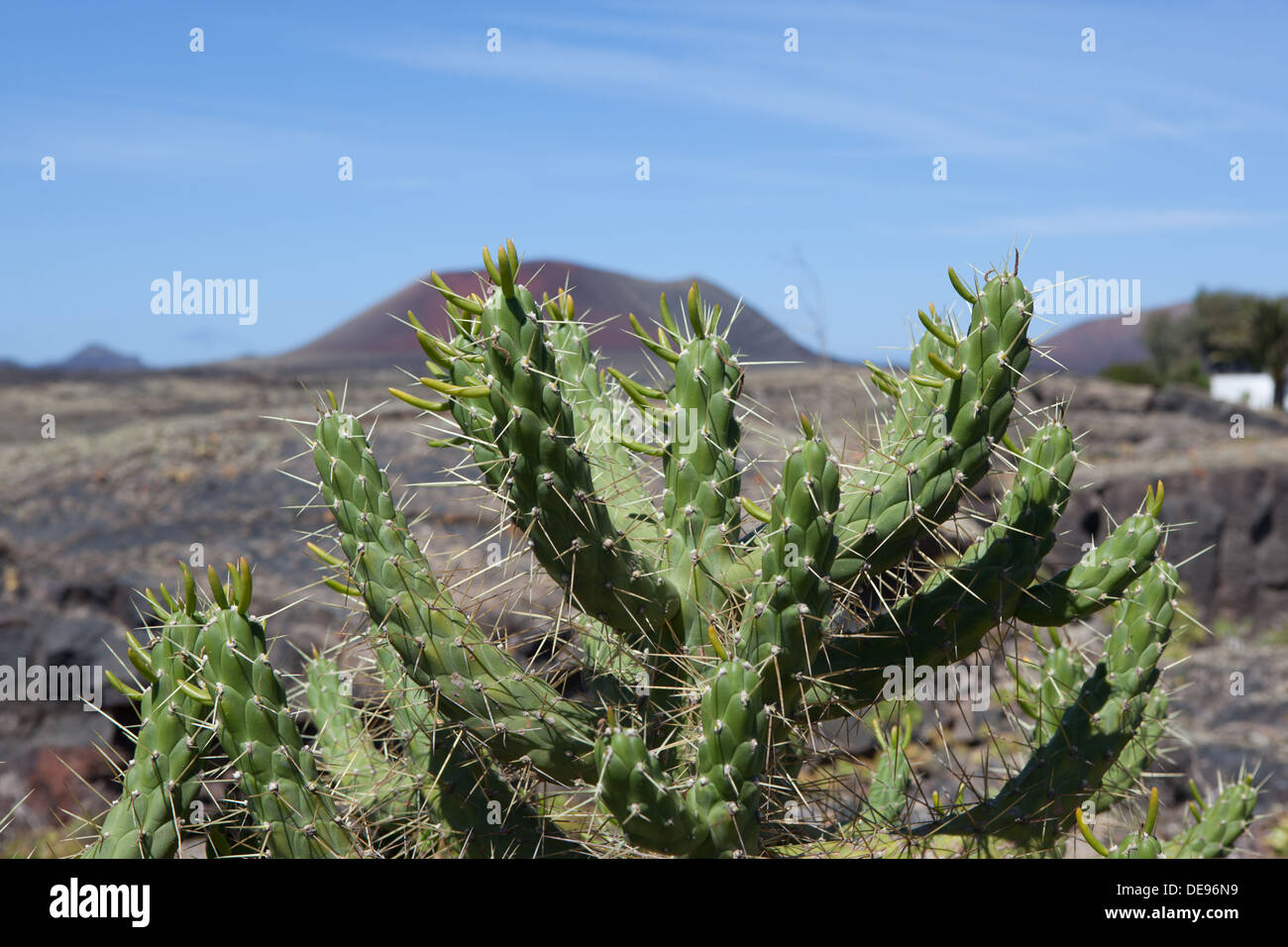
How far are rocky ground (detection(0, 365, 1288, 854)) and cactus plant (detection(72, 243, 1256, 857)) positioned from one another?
2.33ft

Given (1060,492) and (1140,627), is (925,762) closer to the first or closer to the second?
(1140,627)

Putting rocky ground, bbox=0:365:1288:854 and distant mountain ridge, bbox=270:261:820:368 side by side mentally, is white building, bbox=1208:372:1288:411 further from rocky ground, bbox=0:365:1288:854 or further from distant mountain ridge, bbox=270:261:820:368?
distant mountain ridge, bbox=270:261:820:368

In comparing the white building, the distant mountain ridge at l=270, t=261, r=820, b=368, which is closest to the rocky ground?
the distant mountain ridge at l=270, t=261, r=820, b=368

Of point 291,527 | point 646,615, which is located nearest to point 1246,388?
point 291,527

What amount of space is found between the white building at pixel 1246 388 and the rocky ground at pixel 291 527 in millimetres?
20448

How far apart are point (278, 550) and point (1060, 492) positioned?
9371mm

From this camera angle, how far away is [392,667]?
3.15 meters

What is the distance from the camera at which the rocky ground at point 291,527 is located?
8.30 metres

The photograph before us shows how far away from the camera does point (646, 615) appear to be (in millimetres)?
2709

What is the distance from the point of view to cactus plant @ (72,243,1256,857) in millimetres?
2344

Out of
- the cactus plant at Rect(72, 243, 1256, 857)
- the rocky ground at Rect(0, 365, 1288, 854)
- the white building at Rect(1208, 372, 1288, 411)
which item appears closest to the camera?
the cactus plant at Rect(72, 243, 1256, 857)

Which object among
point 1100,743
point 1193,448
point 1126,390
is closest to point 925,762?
point 1100,743

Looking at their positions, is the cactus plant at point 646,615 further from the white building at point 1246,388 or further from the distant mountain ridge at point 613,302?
the white building at point 1246,388

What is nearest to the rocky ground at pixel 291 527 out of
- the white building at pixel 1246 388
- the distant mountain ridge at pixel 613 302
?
the distant mountain ridge at pixel 613 302
